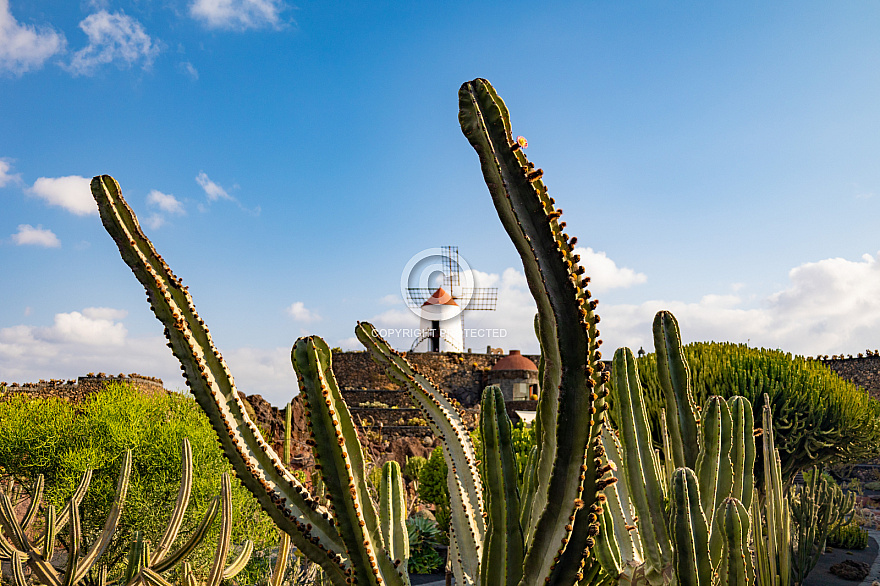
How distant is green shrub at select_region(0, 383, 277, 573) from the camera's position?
906cm

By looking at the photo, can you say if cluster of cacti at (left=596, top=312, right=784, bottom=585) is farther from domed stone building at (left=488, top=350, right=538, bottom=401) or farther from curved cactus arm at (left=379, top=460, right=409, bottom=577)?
domed stone building at (left=488, top=350, right=538, bottom=401)

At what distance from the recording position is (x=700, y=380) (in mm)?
13070

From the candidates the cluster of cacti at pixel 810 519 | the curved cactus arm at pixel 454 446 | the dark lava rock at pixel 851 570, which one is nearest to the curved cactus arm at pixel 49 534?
the curved cactus arm at pixel 454 446

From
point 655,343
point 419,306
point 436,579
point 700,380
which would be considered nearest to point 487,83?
point 655,343

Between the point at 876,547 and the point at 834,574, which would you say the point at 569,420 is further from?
the point at 876,547

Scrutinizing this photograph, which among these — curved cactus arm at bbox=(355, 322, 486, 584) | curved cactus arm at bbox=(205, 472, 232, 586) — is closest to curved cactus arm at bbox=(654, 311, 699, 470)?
curved cactus arm at bbox=(355, 322, 486, 584)

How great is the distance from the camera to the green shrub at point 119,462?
906 cm

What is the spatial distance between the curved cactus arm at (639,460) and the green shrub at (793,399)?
9964 millimetres

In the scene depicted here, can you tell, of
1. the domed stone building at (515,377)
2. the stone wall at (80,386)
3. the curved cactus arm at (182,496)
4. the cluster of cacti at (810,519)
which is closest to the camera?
the curved cactus arm at (182,496)

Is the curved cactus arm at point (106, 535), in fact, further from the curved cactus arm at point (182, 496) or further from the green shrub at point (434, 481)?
the green shrub at point (434, 481)

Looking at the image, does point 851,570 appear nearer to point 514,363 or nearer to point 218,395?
point 218,395

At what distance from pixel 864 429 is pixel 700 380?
13.8ft

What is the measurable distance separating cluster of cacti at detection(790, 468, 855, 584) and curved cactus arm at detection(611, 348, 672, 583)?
8.41 m

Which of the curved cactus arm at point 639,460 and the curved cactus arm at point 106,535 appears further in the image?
the curved cactus arm at point 106,535
